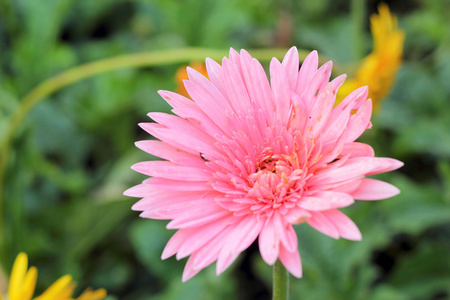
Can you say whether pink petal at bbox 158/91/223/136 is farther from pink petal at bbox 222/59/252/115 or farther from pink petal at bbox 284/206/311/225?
pink petal at bbox 284/206/311/225

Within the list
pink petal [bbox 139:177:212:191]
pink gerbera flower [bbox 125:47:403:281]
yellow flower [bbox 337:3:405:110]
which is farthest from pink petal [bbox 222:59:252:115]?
yellow flower [bbox 337:3:405:110]

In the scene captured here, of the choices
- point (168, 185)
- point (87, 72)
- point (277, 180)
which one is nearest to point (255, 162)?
point (277, 180)

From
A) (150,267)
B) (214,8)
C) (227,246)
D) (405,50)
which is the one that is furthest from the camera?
(405,50)

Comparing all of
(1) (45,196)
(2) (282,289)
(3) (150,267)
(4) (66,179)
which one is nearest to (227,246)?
(2) (282,289)

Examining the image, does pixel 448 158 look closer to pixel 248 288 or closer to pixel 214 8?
pixel 248 288

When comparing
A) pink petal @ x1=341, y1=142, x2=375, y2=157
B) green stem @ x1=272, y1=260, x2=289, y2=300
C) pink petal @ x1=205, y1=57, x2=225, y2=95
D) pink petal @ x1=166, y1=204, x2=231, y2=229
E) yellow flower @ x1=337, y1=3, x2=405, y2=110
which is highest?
yellow flower @ x1=337, y1=3, x2=405, y2=110

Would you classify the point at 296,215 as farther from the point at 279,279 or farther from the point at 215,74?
the point at 215,74

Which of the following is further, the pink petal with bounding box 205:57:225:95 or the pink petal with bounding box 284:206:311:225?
the pink petal with bounding box 205:57:225:95

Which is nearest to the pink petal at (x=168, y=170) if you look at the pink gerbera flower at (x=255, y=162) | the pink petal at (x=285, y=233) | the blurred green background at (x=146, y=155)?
the pink gerbera flower at (x=255, y=162)

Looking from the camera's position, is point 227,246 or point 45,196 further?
point 45,196
